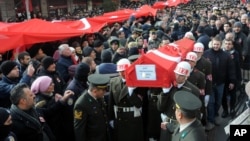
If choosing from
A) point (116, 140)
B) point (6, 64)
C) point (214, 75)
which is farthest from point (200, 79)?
point (6, 64)

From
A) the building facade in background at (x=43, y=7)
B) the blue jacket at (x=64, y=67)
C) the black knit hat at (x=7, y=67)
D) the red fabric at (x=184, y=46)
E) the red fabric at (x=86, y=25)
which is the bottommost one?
the building facade in background at (x=43, y=7)

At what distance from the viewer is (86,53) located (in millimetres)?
5414

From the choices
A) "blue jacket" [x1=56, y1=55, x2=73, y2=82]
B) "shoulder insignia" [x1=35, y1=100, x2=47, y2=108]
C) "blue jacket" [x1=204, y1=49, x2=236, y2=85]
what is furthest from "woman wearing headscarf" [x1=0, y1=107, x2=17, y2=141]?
"blue jacket" [x1=204, y1=49, x2=236, y2=85]

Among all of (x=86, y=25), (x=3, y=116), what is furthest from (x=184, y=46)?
(x=86, y=25)

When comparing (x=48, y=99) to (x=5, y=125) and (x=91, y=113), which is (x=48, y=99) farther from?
(x=5, y=125)

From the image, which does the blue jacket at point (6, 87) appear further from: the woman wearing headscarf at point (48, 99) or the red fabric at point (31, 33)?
the red fabric at point (31, 33)

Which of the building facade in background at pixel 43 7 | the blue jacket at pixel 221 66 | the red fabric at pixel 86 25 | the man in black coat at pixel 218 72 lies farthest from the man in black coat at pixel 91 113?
the building facade in background at pixel 43 7

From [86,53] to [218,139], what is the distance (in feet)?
8.48

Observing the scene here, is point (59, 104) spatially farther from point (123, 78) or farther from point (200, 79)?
point (200, 79)

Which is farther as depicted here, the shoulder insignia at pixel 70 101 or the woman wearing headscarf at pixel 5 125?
the shoulder insignia at pixel 70 101

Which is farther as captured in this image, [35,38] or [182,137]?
[35,38]

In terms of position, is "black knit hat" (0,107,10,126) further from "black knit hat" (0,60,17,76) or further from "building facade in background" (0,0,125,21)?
"building facade in background" (0,0,125,21)

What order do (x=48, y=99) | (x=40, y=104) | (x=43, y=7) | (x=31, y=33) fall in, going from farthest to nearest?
1. (x=43, y=7)
2. (x=31, y=33)
3. (x=48, y=99)
4. (x=40, y=104)

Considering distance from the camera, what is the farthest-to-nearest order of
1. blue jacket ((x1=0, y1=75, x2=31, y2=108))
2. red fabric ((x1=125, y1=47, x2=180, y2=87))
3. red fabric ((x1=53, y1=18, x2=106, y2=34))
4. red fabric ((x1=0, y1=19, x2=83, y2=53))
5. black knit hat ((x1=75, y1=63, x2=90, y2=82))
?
red fabric ((x1=53, y1=18, x2=106, y2=34))
red fabric ((x1=0, y1=19, x2=83, y2=53))
blue jacket ((x1=0, y1=75, x2=31, y2=108))
black knit hat ((x1=75, y1=63, x2=90, y2=82))
red fabric ((x1=125, y1=47, x2=180, y2=87))
